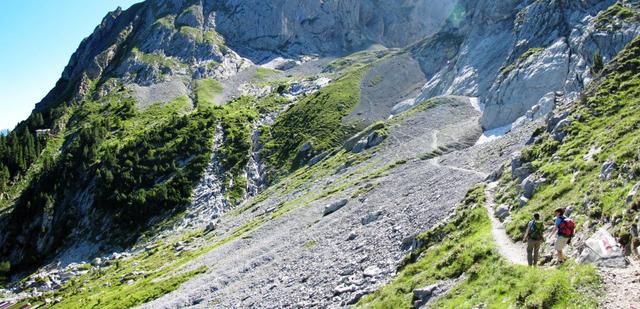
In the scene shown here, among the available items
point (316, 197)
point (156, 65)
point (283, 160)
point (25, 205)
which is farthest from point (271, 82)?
point (316, 197)

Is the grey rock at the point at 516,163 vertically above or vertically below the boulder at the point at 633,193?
below

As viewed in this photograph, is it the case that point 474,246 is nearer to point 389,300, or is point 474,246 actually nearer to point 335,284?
point 389,300

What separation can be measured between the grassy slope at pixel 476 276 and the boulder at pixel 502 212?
73 centimetres

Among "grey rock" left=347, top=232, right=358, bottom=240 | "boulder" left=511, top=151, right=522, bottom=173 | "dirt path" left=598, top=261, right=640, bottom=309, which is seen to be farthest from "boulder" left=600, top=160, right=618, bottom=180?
"grey rock" left=347, top=232, right=358, bottom=240

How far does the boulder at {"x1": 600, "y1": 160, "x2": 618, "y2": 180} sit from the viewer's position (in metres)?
24.3

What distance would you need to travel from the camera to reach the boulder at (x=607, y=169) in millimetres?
24337

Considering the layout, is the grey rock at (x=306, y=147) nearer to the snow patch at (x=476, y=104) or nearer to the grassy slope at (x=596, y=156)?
the snow patch at (x=476, y=104)

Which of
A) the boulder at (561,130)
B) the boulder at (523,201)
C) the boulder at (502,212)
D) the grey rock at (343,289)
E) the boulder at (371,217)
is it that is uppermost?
the boulder at (561,130)

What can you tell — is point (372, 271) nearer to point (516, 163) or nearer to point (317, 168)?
point (516, 163)

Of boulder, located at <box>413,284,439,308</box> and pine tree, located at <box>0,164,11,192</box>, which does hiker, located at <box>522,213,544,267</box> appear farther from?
pine tree, located at <box>0,164,11,192</box>

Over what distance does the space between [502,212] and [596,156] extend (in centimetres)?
600

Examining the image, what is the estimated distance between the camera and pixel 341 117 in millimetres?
128375

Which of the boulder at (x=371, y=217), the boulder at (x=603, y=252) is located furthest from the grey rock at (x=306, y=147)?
the boulder at (x=603, y=252)

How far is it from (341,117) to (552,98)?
5958 centimetres
